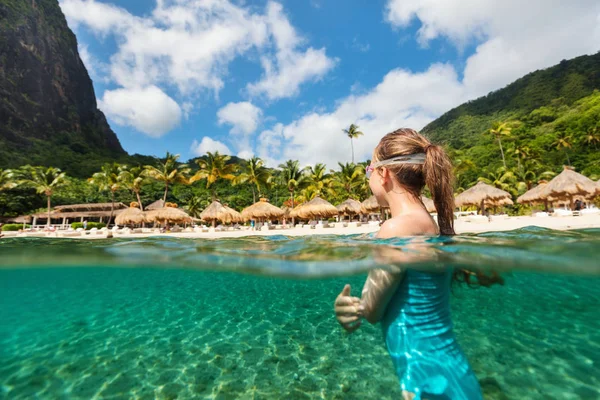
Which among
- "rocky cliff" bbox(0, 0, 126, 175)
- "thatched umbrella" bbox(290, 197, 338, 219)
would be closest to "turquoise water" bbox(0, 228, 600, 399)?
"thatched umbrella" bbox(290, 197, 338, 219)

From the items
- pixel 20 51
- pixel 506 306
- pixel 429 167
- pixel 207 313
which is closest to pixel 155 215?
pixel 207 313

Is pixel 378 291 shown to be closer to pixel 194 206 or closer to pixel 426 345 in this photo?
pixel 426 345

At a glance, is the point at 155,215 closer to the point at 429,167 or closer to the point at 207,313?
the point at 207,313

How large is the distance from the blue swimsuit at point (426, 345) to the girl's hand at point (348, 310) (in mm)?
265

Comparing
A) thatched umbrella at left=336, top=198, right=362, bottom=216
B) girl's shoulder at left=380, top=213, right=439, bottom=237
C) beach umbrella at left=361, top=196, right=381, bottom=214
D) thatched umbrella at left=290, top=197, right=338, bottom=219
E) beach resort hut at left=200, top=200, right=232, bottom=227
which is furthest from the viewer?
thatched umbrella at left=336, top=198, right=362, bottom=216

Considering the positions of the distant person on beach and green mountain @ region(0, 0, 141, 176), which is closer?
the distant person on beach

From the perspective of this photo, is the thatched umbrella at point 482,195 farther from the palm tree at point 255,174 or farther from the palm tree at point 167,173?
the palm tree at point 167,173

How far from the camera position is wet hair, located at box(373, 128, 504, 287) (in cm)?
216

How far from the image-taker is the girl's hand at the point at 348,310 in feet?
6.34

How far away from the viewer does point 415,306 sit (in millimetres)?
1950

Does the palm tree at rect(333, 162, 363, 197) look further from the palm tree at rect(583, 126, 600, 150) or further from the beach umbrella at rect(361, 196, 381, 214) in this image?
the palm tree at rect(583, 126, 600, 150)

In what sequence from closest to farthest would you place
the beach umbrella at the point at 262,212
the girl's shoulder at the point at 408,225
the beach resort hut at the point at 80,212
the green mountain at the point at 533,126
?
the girl's shoulder at the point at 408,225 < the beach umbrella at the point at 262,212 < the beach resort hut at the point at 80,212 < the green mountain at the point at 533,126

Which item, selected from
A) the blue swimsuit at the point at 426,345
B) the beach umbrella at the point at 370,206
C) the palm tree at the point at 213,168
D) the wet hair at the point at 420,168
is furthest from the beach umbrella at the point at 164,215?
the blue swimsuit at the point at 426,345

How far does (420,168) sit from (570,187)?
92.4 ft
